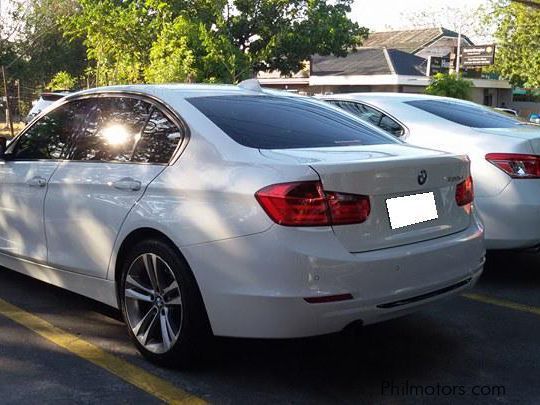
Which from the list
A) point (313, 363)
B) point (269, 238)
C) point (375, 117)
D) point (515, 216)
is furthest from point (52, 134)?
point (515, 216)

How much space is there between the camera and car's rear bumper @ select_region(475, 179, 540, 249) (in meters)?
5.12

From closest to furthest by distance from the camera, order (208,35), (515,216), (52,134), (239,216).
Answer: (239,216) < (52,134) < (515,216) < (208,35)

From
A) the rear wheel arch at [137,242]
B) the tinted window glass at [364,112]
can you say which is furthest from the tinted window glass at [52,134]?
the tinted window glass at [364,112]

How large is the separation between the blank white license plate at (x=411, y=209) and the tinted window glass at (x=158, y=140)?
123 cm

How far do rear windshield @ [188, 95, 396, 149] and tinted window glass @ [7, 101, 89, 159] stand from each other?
3.34 ft

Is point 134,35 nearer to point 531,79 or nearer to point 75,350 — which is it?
point 531,79

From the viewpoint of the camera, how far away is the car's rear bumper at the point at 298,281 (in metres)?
3.14

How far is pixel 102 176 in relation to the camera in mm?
4008

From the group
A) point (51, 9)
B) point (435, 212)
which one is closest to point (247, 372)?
point (435, 212)

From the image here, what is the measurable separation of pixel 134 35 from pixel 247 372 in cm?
2345

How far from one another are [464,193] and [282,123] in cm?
112

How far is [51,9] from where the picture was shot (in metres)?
38.8

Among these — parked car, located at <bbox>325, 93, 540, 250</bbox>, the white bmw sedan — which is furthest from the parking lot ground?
parked car, located at <bbox>325, 93, 540, 250</bbox>

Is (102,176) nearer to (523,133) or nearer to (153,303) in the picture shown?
(153,303)
